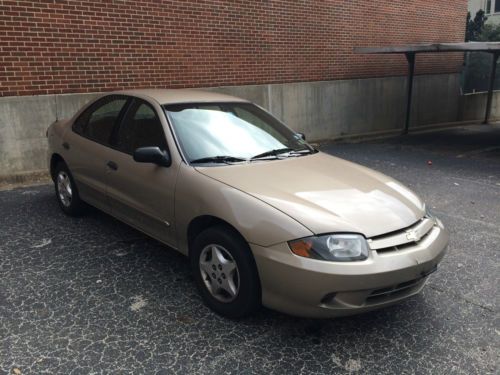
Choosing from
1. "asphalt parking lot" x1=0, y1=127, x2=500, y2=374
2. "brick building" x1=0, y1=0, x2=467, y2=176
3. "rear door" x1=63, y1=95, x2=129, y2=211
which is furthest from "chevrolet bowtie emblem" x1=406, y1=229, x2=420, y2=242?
"brick building" x1=0, y1=0, x2=467, y2=176

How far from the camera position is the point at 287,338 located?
9.95ft

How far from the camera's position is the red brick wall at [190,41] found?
6887 mm

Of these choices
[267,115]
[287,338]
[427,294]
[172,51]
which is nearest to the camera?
[287,338]

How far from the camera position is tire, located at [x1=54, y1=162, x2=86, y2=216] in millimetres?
5062

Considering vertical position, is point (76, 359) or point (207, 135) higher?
point (207, 135)

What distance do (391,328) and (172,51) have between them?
21.8 feet

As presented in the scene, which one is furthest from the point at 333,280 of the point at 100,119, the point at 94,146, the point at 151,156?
the point at 100,119

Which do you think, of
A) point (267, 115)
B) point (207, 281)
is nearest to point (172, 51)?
point (267, 115)

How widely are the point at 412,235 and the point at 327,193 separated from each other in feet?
2.04

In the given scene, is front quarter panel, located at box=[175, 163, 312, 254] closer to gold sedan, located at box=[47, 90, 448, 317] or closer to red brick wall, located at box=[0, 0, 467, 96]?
gold sedan, located at box=[47, 90, 448, 317]

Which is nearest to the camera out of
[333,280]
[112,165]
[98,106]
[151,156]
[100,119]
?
[333,280]

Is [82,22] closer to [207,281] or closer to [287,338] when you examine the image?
[207,281]

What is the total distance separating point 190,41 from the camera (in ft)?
28.0

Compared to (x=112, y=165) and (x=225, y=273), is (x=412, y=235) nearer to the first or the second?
(x=225, y=273)
